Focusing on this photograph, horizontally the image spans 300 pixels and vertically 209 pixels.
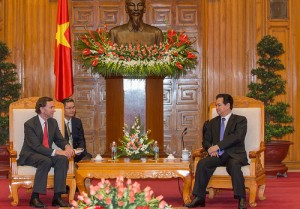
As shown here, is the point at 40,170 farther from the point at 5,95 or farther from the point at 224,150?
the point at 5,95

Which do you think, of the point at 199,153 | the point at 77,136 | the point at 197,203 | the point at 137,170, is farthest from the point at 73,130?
the point at 197,203

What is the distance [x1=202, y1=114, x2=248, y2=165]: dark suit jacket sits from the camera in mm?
6797

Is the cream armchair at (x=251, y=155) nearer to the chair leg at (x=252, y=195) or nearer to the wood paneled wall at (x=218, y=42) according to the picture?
the chair leg at (x=252, y=195)

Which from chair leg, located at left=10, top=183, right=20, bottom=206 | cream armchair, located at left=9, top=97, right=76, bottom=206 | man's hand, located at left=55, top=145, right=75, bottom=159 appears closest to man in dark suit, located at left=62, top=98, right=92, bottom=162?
cream armchair, located at left=9, top=97, right=76, bottom=206

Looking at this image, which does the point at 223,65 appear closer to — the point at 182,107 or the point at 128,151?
the point at 182,107

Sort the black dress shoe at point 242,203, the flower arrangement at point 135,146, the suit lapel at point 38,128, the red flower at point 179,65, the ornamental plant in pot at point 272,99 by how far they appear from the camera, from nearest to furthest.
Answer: the black dress shoe at point 242,203
the suit lapel at point 38,128
the flower arrangement at point 135,146
the red flower at point 179,65
the ornamental plant in pot at point 272,99

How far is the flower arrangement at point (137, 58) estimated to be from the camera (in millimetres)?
8438

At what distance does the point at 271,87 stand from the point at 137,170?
Result: 10.4 ft

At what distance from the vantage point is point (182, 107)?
34.1 ft

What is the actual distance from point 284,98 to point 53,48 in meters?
3.41

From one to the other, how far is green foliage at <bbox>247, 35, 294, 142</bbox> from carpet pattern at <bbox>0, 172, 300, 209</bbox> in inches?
27.9

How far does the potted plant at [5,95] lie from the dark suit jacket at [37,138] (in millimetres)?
2103

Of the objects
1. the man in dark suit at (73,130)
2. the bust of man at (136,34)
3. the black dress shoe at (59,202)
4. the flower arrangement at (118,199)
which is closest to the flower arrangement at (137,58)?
the bust of man at (136,34)

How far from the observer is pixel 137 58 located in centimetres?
847
